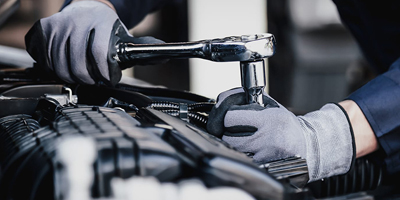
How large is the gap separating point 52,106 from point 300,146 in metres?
0.33

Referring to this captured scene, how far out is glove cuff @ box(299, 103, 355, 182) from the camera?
1.94 ft

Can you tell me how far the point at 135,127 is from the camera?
13.4 inches

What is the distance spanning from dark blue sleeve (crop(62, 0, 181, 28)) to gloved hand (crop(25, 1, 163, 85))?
0.28 m

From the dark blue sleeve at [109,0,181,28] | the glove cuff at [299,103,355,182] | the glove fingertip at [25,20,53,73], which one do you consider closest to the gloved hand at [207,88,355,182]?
the glove cuff at [299,103,355,182]

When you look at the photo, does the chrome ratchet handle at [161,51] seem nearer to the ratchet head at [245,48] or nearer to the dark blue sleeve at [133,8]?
the ratchet head at [245,48]

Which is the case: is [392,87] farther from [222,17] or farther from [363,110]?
[222,17]

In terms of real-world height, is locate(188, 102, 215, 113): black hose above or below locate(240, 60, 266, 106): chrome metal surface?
below

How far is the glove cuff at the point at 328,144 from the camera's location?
0.59 m

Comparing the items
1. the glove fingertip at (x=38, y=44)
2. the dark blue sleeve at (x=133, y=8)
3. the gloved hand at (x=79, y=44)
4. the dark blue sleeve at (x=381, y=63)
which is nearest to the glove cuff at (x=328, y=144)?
the dark blue sleeve at (x=381, y=63)

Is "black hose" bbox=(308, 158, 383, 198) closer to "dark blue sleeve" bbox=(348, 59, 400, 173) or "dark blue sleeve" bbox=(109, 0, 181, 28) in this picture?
"dark blue sleeve" bbox=(348, 59, 400, 173)

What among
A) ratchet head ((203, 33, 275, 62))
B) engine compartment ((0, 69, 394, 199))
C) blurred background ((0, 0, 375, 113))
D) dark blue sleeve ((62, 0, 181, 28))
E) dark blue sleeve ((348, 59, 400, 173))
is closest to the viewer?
engine compartment ((0, 69, 394, 199))

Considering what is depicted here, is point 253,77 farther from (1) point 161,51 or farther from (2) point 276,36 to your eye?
(2) point 276,36

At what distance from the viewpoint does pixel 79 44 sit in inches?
27.0

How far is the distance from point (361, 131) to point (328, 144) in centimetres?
14
